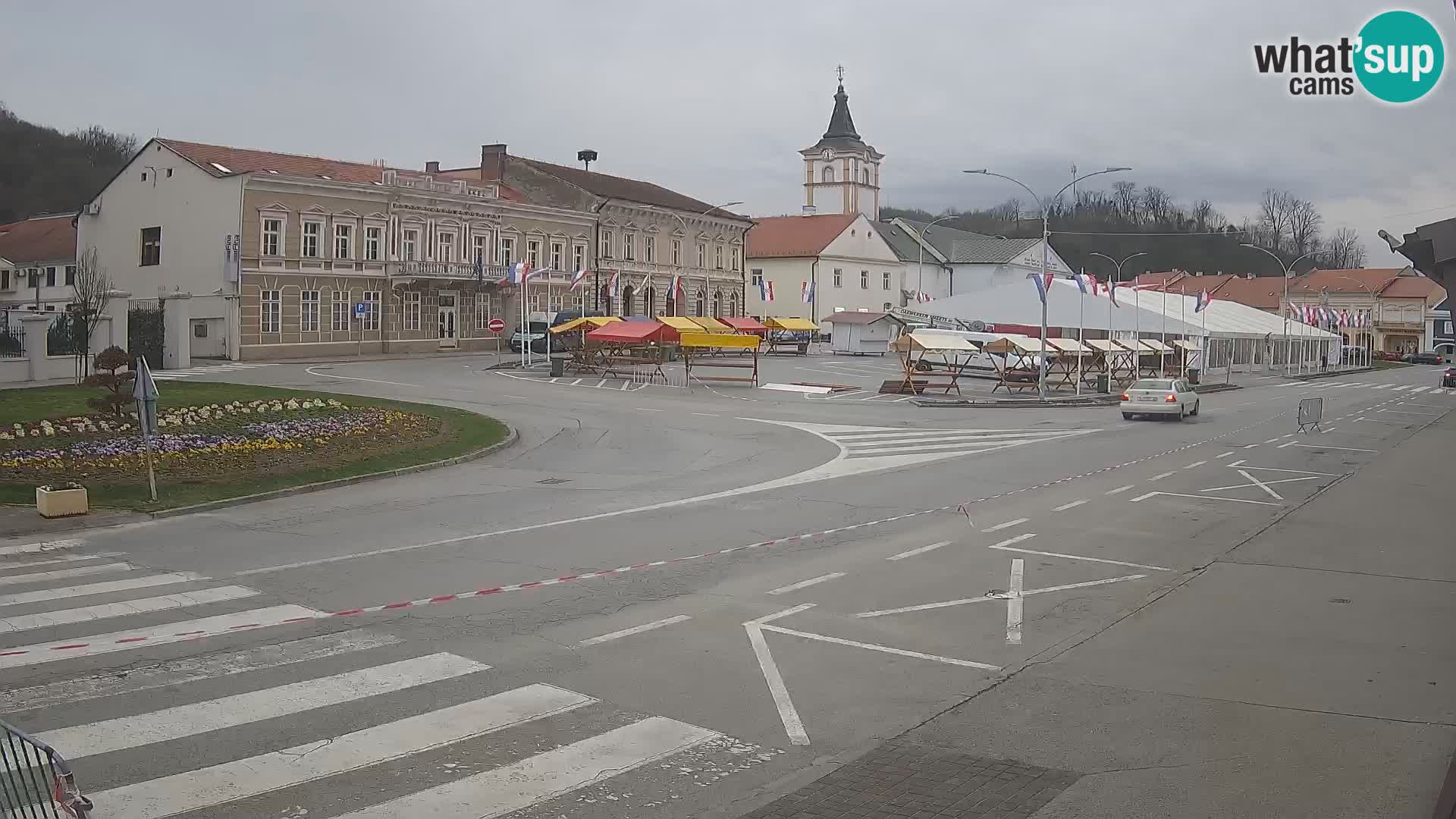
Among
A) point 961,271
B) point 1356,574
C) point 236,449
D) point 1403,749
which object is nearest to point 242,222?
point 236,449

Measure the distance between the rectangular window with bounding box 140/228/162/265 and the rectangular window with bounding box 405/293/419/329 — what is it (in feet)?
38.5

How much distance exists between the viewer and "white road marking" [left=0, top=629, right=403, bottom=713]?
28.1 feet

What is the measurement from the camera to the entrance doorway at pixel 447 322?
63.7m

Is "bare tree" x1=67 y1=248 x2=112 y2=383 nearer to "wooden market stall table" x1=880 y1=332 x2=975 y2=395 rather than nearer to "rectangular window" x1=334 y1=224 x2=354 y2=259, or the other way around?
"rectangular window" x1=334 y1=224 x2=354 y2=259

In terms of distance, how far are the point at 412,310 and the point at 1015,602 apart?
176 feet

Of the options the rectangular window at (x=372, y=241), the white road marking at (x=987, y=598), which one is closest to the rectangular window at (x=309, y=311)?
the rectangular window at (x=372, y=241)

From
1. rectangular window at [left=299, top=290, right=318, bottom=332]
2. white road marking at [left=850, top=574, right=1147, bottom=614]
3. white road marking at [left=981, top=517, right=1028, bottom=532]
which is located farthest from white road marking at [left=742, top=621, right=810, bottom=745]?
rectangular window at [left=299, top=290, right=318, bottom=332]

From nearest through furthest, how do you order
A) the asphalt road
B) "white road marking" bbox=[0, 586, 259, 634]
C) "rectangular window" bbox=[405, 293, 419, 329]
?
the asphalt road, "white road marking" bbox=[0, 586, 259, 634], "rectangular window" bbox=[405, 293, 419, 329]

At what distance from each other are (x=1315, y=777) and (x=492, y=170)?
73.5 m

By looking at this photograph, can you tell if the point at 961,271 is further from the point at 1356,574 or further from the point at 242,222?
the point at 1356,574

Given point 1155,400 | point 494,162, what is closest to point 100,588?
point 1155,400

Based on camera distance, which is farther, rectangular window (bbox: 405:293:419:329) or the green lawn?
rectangular window (bbox: 405:293:419:329)

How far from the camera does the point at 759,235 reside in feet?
356

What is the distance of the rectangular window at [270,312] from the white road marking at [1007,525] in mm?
44174
